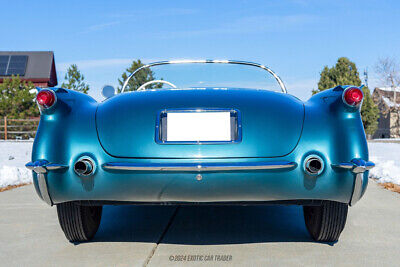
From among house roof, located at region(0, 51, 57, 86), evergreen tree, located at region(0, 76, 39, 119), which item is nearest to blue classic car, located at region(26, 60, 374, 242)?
evergreen tree, located at region(0, 76, 39, 119)

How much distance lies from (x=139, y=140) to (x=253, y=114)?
73cm

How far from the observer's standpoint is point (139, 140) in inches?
111

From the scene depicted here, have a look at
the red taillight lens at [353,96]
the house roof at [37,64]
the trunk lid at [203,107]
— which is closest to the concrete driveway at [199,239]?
the trunk lid at [203,107]

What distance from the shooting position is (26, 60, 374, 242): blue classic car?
8.92 ft

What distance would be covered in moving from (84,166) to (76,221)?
0.56 meters

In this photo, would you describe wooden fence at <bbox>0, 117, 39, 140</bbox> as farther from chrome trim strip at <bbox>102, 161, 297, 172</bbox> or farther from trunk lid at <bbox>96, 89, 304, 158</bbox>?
chrome trim strip at <bbox>102, 161, 297, 172</bbox>

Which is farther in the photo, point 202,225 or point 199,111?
point 202,225

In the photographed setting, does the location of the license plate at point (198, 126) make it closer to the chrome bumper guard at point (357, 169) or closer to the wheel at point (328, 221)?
the chrome bumper guard at point (357, 169)

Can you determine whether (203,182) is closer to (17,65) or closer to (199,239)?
(199,239)

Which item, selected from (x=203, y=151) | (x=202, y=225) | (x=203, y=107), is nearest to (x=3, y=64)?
(x=202, y=225)

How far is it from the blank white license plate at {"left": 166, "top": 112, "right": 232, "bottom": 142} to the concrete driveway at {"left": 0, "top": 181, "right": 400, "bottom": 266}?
78 centimetres

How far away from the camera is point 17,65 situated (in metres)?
40.4

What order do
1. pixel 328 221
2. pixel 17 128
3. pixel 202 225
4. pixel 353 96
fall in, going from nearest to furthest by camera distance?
pixel 353 96 < pixel 328 221 < pixel 202 225 < pixel 17 128

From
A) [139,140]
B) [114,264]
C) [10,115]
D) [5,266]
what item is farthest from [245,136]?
[10,115]
